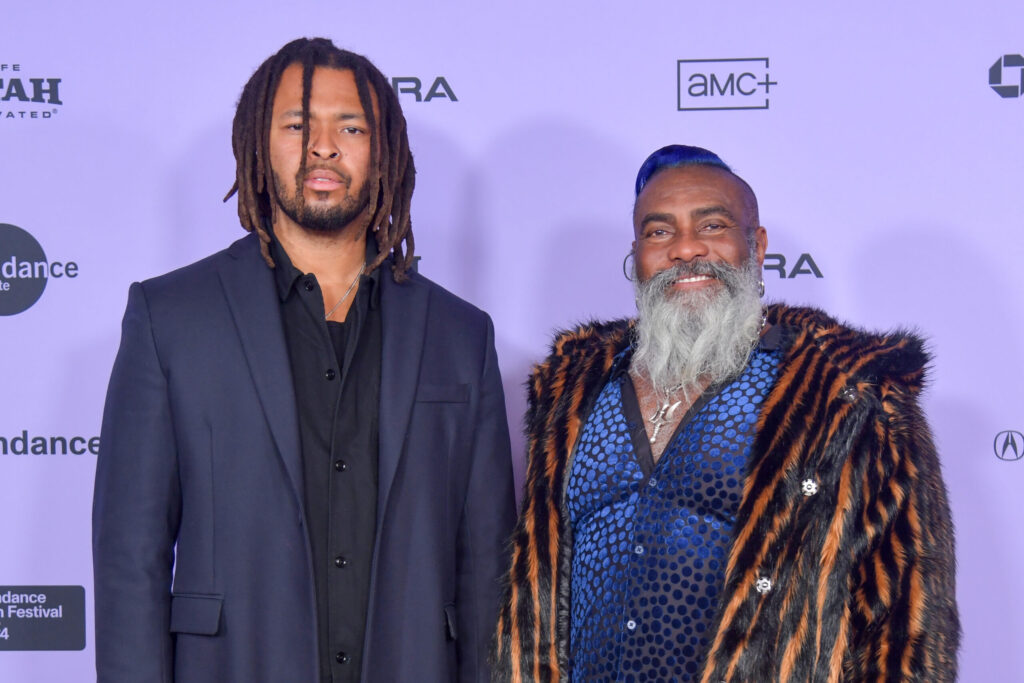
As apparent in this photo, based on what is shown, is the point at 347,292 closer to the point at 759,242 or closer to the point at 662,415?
the point at 662,415

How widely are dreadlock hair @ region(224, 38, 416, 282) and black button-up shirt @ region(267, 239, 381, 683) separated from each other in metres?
0.19

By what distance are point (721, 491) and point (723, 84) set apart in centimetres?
143

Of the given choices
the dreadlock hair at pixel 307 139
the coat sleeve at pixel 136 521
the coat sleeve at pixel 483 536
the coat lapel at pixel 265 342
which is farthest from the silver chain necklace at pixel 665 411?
the coat sleeve at pixel 136 521

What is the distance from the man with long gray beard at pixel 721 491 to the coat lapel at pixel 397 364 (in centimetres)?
35

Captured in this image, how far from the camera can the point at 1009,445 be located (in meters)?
2.94

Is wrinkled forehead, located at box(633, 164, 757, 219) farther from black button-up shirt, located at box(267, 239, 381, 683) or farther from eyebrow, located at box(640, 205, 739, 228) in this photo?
black button-up shirt, located at box(267, 239, 381, 683)

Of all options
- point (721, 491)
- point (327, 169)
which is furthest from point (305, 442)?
point (721, 491)

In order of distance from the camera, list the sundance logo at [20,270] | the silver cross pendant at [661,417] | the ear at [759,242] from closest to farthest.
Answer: the silver cross pendant at [661,417] < the ear at [759,242] < the sundance logo at [20,270]

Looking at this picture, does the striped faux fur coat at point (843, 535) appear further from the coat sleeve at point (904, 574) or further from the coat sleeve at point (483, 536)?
the coat sleeve at point (483, 536)

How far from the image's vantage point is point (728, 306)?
2287 mm

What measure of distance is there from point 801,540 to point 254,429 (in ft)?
3.68

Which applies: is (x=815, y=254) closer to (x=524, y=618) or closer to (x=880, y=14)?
(x=880, y=14)

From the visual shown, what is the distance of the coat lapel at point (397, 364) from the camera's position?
7.09 feet

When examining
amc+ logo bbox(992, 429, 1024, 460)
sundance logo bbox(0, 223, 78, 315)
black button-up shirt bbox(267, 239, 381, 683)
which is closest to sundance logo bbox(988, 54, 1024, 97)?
amc+ logo bbox(992, 429, 1024, 460)
